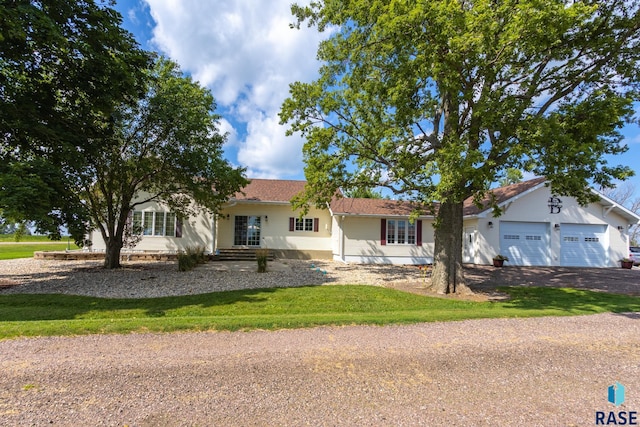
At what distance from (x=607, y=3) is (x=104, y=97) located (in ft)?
42.3

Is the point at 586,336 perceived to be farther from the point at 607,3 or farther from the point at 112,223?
the point at 112,223

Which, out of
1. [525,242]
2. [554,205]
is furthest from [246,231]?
→ [554,205]

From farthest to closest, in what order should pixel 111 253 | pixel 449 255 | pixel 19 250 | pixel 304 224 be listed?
pixel 19 250 → pixel 304 224 → pixel 111 253 → pixel 449 255

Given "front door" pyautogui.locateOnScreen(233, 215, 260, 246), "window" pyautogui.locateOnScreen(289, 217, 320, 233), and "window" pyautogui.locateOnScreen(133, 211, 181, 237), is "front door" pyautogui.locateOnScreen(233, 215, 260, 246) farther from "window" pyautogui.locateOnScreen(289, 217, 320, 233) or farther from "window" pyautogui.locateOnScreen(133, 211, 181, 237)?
"window" pyautogui.locateOnScreen(133, 211, 181, 237)

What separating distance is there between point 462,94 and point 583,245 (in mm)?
15893

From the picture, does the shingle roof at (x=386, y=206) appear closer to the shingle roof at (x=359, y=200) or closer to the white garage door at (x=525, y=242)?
the shingle roof at (x=359, y=200)

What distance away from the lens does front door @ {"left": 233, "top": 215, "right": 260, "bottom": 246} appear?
18938 millimetres

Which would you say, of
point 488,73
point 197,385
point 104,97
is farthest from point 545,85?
point 104,97

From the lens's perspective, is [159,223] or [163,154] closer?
[163,154]

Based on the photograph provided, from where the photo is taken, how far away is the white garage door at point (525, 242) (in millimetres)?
18266

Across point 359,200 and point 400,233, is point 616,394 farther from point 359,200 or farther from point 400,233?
point 359,200

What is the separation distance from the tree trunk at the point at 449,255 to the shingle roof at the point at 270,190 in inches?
404

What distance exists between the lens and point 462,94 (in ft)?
28.2

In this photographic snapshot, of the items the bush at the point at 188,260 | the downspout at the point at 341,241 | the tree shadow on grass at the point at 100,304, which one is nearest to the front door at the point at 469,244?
the downspout at the point at 341,241
